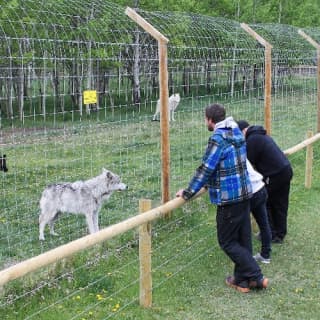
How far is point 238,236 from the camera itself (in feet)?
16.3

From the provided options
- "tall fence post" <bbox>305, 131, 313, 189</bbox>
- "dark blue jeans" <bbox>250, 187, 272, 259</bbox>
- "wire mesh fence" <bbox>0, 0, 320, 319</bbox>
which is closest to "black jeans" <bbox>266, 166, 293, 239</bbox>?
"dark blue jeans" <bbox>250, 187, 272, 259</bbox>

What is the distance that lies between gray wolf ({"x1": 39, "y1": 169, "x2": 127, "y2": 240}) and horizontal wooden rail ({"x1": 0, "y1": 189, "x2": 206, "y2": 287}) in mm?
2267

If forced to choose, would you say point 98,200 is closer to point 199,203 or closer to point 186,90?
point 199,203

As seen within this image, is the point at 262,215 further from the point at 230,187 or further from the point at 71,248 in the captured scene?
the point at 71,248

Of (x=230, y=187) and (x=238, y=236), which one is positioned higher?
(x=230, y=187)

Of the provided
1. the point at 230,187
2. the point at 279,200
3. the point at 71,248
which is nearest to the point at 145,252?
the point at 230,187

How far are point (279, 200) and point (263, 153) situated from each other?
677mm

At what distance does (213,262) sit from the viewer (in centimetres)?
560

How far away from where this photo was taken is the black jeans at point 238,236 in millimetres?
4754

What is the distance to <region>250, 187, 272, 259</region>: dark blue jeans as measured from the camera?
5.25 metres

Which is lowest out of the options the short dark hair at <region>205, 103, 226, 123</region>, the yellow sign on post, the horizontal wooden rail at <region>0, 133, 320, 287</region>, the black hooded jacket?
the horizontal wooden rail at <region>0, 133, 320, 287</region>

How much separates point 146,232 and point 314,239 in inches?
111

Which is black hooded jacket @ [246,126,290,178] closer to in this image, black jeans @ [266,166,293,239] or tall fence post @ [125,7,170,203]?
black jeans @ [266,166,293,239]

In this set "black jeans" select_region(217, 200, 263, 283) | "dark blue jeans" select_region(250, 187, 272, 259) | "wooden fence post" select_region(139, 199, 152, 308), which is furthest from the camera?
"dark blue jeans" select_region(250, 187, 272, 259)
